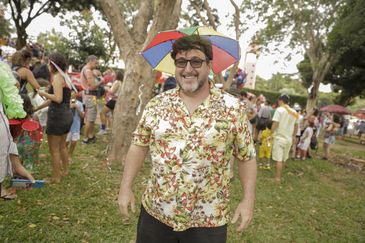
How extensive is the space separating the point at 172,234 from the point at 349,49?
1658cm

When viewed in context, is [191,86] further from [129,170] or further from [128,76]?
[128,76]

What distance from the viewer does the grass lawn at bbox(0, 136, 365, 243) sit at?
12.6 ft

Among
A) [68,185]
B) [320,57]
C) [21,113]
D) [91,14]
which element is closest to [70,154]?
[68,185]

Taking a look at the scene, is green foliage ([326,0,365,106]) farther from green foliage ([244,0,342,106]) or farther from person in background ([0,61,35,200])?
person in background ([0,61,35,200])

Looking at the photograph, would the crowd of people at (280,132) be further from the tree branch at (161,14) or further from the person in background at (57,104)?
the person in background at (57,104)

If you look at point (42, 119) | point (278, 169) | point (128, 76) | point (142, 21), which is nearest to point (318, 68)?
point (278, 169)

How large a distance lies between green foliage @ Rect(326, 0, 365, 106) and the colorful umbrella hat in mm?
8442

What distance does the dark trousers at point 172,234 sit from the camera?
7.12 feet

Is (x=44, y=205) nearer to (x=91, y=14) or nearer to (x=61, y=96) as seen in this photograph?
(x=61, y=96)

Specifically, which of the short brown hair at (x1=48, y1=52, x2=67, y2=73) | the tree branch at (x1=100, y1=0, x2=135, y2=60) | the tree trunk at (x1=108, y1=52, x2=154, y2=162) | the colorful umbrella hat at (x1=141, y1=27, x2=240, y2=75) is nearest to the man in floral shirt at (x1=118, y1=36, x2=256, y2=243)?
the colorful umbrella hat at (x1=141, y1=27, x2=240, y2=75)

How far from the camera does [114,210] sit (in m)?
4.63

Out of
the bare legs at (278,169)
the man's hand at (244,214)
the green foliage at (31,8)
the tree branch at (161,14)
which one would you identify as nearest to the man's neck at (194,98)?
the man's hand at (244,214)

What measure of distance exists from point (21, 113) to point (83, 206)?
2.03m

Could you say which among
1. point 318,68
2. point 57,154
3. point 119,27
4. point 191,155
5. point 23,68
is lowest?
point 57,154
